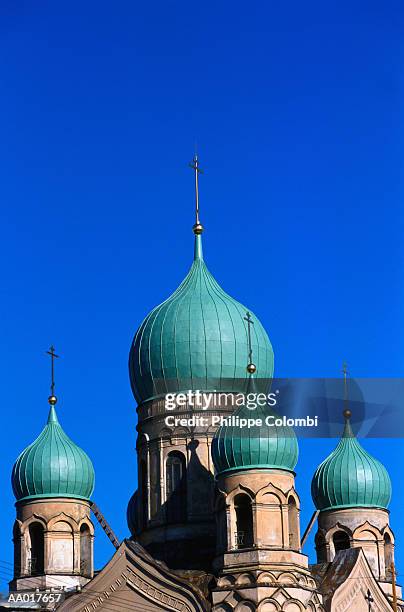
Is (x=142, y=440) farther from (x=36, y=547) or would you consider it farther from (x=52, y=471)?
(x=36, y=547)

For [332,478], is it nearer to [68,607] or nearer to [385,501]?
[385,501]

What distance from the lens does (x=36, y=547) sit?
1646 inches

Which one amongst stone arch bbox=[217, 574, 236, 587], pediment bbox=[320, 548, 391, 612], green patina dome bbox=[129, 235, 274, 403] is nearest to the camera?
stone arch bbox=[217, 574, 236, 587]

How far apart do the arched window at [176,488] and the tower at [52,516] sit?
1.98 m

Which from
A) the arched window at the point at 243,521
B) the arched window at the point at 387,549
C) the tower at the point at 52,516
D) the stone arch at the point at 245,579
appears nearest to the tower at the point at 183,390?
the tower at the point at 52,516

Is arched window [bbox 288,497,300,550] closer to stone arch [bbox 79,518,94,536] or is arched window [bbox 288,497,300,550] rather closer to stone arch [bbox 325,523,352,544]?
stone arch [bbox 325,523,352,544]

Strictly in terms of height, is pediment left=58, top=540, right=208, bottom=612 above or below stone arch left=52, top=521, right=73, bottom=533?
below

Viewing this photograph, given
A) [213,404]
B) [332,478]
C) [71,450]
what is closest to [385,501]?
[332,478]

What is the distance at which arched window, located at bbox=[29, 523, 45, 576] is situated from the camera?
1636 inches

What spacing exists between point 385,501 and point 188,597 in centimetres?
813

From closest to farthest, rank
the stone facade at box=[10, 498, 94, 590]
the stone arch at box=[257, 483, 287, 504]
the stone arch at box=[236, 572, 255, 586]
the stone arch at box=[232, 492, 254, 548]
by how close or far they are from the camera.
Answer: the stone arch at box=[236, 572, 255, 586], the stone arch at box=[257, 483, 287, 504], the stone arch at box=[232, 492, 254, 548], the stone facade at box=[10, 498, 94, 590]

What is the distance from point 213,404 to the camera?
42125 mm

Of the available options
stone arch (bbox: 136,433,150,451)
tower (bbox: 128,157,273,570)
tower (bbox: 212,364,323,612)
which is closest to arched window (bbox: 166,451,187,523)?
tower (bbox: 128,157,273,570)

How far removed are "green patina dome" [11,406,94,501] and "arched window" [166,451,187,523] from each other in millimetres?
1977
